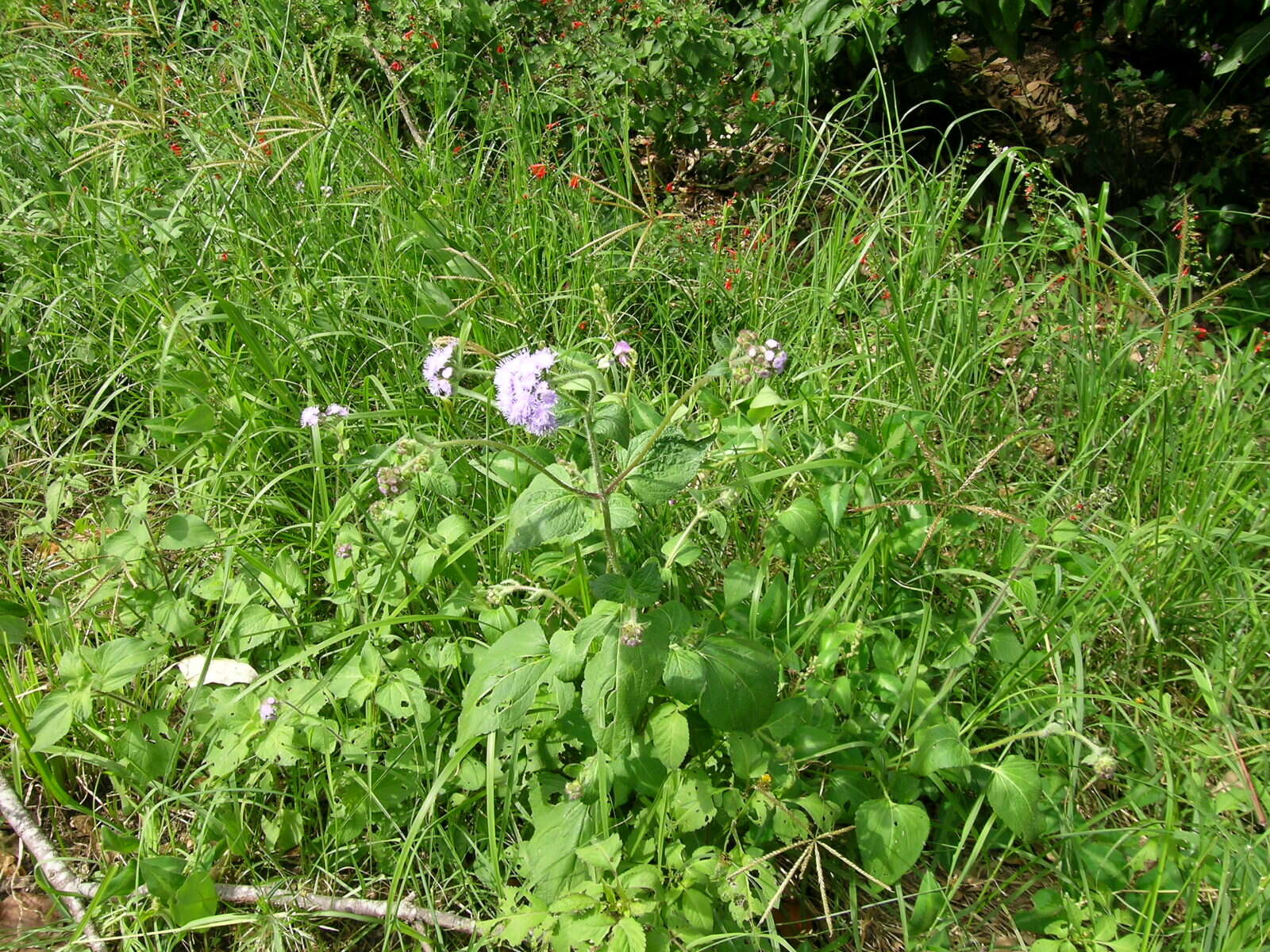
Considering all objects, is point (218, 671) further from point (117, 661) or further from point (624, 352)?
point (624, 352)

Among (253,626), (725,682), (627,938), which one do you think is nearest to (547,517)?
(725,682)

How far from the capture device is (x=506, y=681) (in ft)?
4.30

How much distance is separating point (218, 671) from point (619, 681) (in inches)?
39.4

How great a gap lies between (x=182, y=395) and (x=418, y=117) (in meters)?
1.69

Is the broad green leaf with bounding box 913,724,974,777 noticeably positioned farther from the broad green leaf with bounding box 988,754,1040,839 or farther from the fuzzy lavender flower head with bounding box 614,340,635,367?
the fuzzy lavender flower head with bounding box 614,340,635,367

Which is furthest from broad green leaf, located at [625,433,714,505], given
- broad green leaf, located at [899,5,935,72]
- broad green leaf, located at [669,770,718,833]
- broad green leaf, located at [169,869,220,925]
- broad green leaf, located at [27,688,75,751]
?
broad green leaf, located at [899,5,935,72]

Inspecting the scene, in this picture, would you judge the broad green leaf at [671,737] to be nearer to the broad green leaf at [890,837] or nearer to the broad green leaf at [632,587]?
the broad green leaf at [632,587]

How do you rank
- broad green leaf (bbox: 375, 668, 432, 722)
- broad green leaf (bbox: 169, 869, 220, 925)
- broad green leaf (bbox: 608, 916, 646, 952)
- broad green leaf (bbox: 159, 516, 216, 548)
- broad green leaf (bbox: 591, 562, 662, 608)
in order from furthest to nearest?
broad green leaf (bbox: 159, 516, 216, 548)
broad green leaf (bbox: 375, 668, 432, 722)
broad green leaf (bbox: 169, 869, 220, 925)
broad green leaf (bbox: 591, 562, 662, 608)
broad green leaf (bbox: 608, 916, 646, 952)

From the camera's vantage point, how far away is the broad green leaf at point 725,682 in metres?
1.29

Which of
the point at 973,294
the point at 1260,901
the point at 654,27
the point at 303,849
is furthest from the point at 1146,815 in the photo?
the point at 654,27

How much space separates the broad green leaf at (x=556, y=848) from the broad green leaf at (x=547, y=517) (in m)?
0.44

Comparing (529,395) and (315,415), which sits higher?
(529,395)

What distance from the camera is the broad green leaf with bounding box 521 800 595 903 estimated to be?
134 cm

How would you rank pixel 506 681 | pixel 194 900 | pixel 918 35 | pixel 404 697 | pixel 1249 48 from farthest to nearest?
pixel 918 35, pixel 1249 48, pixel 404 697, pixel 194 900, pixel 506 681
